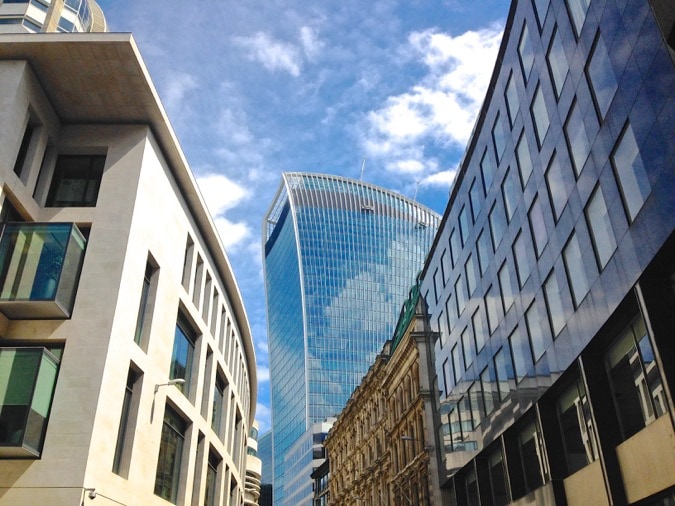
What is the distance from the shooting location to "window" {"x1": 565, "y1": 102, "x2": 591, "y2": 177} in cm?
1904

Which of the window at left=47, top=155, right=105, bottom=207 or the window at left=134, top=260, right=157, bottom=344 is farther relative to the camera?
the window at left=134, top=260, right=157, bottom=344

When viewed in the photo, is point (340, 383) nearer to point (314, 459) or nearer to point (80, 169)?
point (314, 459)

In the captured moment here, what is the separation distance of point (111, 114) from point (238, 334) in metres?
23.5

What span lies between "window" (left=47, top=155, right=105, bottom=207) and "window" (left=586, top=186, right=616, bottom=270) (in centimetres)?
1734

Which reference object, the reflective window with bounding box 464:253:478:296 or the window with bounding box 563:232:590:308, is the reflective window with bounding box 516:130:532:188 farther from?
the reflective window with bounding box 464:253:478:296

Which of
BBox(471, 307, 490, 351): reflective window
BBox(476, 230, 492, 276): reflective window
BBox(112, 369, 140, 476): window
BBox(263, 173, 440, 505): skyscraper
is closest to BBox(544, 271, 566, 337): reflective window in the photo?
BBox(476, 230, 492, 276): reflective window

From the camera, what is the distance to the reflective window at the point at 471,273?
3177 centimetres

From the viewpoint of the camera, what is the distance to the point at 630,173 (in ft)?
52.3

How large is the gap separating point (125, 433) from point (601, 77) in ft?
63.1

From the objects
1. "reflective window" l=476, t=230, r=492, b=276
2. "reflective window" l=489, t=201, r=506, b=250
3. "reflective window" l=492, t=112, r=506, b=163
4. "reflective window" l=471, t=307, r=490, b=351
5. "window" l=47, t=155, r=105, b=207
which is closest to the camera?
"window" l=47, t=155, r=105, b=207

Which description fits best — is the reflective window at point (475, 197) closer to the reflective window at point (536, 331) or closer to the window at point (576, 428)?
the reflective window at point (536, 331)

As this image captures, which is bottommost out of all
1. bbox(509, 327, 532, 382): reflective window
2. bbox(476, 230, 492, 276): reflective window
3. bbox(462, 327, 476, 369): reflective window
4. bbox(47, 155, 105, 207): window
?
bbox(509, 327, 532, 382): reflective window

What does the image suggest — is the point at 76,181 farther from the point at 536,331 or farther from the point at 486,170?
the point at 486,170

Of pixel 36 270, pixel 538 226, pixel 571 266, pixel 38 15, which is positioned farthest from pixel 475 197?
pixel 38 15
